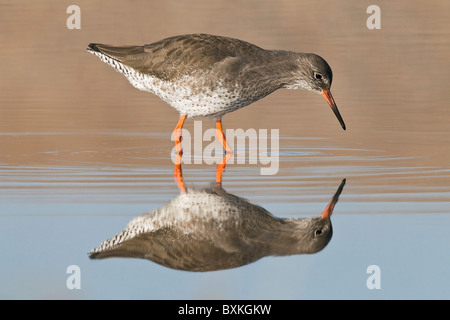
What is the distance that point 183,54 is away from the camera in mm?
10117

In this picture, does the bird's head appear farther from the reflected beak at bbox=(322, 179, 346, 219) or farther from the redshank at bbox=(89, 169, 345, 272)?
the redshank at bbox=(89, 169, 345, 272)

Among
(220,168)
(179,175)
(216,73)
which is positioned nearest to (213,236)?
(179,175)

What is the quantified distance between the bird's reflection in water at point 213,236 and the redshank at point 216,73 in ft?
9.26

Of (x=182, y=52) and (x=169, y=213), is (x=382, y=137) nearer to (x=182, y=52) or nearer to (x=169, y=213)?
(x=182, y=52)

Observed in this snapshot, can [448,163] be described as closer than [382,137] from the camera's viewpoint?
Yes

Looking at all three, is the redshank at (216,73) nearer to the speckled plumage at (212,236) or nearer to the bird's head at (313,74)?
the bird's head at (313,74)

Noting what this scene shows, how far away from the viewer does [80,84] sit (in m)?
14.7

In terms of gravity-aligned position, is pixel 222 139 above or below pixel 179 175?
above

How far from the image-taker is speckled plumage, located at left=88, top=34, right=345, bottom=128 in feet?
32.2

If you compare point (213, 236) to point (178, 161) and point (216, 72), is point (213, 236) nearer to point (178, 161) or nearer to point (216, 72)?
point (178, 161)

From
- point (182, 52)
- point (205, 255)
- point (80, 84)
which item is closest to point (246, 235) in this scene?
point (205, 255)

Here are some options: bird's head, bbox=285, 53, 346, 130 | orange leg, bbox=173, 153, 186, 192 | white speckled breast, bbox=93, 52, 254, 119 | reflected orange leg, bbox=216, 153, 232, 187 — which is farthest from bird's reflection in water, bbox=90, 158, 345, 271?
bird's head, bbox=285, 53, 346, 130

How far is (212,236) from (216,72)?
370cm

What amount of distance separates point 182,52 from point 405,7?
8.92 metres
